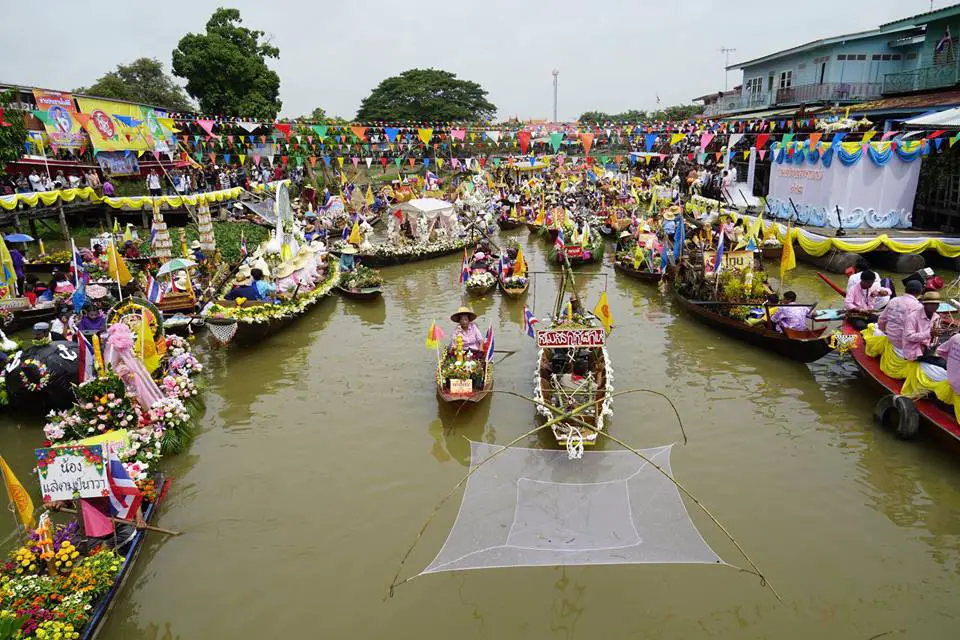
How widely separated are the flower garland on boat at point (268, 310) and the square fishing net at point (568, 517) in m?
8.87

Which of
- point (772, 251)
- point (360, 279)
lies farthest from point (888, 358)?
point (360, 279)

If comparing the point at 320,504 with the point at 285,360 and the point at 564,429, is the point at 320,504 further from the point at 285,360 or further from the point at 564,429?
the point at 285,360

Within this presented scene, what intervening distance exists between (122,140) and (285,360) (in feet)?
56.8

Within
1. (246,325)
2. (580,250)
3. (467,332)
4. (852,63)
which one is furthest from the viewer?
(852,63)

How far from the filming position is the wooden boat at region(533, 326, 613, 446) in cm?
870

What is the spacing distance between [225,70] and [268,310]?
30.5m

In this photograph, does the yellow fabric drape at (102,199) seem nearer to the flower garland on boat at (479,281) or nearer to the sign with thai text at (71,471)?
the flower garland on boat at (479,281)

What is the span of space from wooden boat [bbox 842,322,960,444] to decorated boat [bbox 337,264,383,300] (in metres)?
13.2

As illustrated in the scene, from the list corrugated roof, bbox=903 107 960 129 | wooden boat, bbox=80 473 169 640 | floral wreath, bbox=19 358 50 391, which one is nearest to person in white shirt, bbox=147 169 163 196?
floral wreath, bbox=19 358 50 391

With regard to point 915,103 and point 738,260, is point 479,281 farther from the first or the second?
point 915,103

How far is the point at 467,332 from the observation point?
11.6 m

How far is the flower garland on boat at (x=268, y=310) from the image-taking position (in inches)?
541

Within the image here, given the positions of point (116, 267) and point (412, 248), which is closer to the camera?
point (116, 267)

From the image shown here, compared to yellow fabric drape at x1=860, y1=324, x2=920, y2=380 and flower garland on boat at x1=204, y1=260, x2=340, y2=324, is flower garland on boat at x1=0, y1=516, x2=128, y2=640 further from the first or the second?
yellow fabric drape at x1=860, y1=324, x2=920, y2=380
